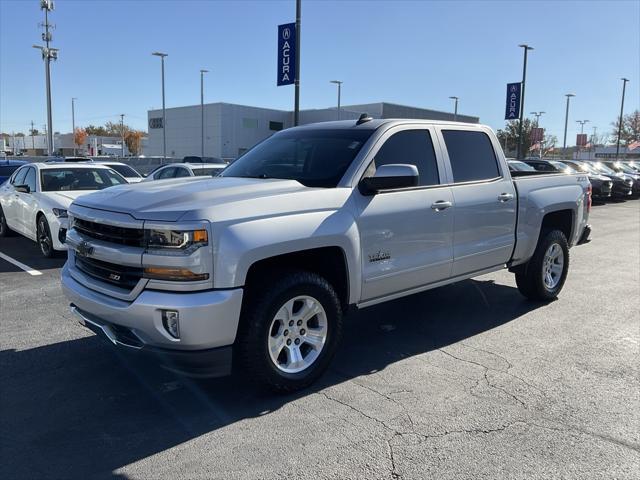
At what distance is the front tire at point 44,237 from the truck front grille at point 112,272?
5216 millimetres

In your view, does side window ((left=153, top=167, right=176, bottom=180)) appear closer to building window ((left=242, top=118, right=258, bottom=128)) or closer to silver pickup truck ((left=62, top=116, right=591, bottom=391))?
silver pickup truck ((left=62, top=116, right=591, bottom=391))

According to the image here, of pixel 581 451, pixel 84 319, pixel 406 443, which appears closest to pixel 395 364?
pixel 406 443

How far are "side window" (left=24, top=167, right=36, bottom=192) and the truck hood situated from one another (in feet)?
20.0

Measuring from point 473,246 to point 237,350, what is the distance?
8.79 feet

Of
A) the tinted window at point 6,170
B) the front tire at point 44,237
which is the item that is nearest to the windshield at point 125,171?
the tinted window at point 6,170

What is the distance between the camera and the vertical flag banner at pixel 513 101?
108 ft

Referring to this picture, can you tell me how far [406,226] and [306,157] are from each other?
1.05m

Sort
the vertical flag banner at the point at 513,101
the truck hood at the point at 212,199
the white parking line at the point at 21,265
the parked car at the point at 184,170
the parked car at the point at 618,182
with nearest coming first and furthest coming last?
the truck hood at the point at 212,199
the white parking line at the point at 21,265
the parked car at the point at 184,170
the parked car at the point at 618,182
the vertical flag banner at the point at 513,101

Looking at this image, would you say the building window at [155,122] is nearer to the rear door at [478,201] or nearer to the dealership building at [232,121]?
the dealership building at [232,121]

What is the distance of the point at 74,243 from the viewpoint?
412 centimetres

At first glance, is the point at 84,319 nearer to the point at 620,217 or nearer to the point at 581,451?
the point at 581,451

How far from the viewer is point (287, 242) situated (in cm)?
371

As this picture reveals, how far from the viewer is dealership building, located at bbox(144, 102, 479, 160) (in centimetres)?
6153

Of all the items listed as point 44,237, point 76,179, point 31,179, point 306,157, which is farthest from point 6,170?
point 306,157
